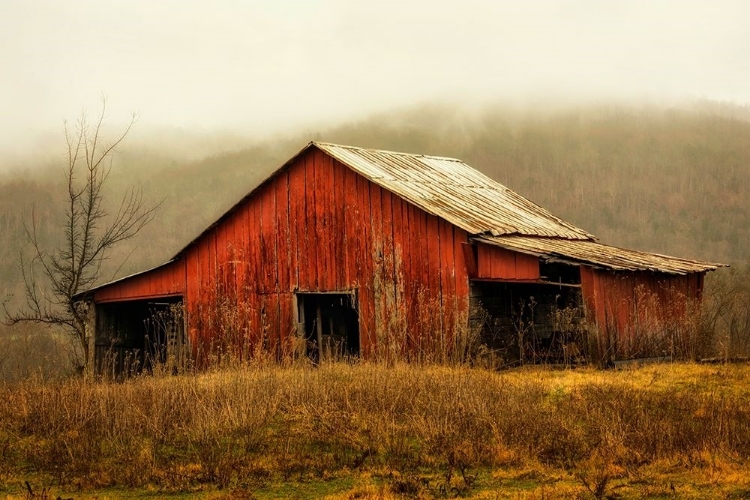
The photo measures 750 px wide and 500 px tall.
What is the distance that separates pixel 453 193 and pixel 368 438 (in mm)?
12302

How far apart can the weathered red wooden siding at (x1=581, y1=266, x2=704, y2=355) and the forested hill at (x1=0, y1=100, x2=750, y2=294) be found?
176 ft

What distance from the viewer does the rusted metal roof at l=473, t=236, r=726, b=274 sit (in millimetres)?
16453

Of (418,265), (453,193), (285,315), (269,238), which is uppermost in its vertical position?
(453,193)

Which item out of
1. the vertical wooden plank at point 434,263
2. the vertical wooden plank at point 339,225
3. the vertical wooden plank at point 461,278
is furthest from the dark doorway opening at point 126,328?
the vertical wooden plank at point 461,278

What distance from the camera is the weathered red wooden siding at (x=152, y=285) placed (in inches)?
902

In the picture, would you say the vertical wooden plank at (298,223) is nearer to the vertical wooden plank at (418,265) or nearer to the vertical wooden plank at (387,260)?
the vertical wooden plank at (387,260)

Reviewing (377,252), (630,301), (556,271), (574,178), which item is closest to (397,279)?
(377,252)

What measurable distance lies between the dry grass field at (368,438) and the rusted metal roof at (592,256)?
13.2ft

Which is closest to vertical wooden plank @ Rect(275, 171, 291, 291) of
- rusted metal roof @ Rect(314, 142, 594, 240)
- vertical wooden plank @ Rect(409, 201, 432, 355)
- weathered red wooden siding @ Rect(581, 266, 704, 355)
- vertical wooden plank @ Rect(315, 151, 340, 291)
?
vertical wooden plank @ Rect(315, 151, 340, 291)

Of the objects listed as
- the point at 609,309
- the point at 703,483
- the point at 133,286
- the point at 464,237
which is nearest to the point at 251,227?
the point at 133,286

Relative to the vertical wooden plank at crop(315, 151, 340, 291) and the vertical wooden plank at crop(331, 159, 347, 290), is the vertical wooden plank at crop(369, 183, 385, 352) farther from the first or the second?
the vertical wooden plank at crop(315, 151, 340, 291)

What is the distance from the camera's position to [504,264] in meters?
17.3

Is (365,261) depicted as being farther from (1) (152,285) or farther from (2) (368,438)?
(2) (368,438)

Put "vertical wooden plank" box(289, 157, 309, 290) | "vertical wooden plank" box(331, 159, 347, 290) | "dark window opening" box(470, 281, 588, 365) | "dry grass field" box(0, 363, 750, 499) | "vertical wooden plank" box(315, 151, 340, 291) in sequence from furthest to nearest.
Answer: "vertical wooden plank" box(289, 157, 309, 290), "vertical wooden plank" box(315, 151, 340, 291), "vertical wooden plank" box(331, 159, 347, 290), "dark window opening" box(470, 281, 588, 365), "dry grass field" box(0, 363, 750, 499)
